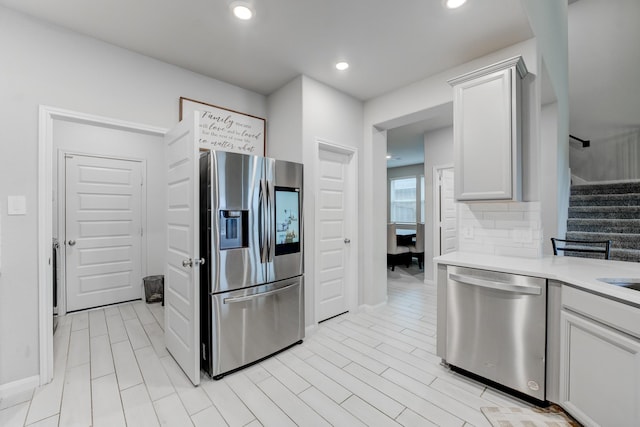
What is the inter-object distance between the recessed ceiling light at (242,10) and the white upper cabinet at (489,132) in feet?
5.79

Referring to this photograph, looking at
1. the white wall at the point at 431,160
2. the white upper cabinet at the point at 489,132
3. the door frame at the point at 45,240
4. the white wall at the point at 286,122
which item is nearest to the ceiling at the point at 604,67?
the white wall at the point at 431,160

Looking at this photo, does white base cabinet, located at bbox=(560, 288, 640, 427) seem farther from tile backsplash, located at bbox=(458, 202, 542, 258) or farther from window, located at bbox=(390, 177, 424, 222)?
window, located at bbox=(390, 177, 424, 222)

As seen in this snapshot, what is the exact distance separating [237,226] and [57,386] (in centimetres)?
176

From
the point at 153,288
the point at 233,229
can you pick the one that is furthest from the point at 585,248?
the point at 153,288

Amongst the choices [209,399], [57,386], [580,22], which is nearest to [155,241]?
[57,386]

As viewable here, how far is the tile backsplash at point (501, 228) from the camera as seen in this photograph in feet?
7.67

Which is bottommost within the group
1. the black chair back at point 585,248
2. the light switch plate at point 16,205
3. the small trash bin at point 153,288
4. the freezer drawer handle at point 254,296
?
the small trash bin at point 153,288

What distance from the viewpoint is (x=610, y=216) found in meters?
3.98

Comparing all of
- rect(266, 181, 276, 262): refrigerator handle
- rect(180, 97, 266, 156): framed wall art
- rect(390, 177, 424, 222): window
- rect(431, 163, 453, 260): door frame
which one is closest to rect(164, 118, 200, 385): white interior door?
rect(180, 97, 266, 156): framed wall art

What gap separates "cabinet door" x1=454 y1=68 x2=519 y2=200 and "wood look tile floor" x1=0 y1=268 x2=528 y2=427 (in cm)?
153

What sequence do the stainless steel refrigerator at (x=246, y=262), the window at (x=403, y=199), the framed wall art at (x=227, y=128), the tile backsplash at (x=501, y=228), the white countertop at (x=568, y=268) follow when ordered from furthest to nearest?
the window at (x=403, y=199)
the framed wall art at (x=227, y=128)
the tile backsplash at (x=501, y=228)
the stainless steel refrigerator at (x=246, y=262)
the white countertop at (x=568, y=268)

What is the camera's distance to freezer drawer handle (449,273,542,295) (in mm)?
1822

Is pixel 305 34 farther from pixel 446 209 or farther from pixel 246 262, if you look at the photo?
pixel 446 209

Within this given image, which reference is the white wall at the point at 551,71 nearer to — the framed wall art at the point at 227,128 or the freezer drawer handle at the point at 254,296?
the freezer drawer handle at the point at 254,296
